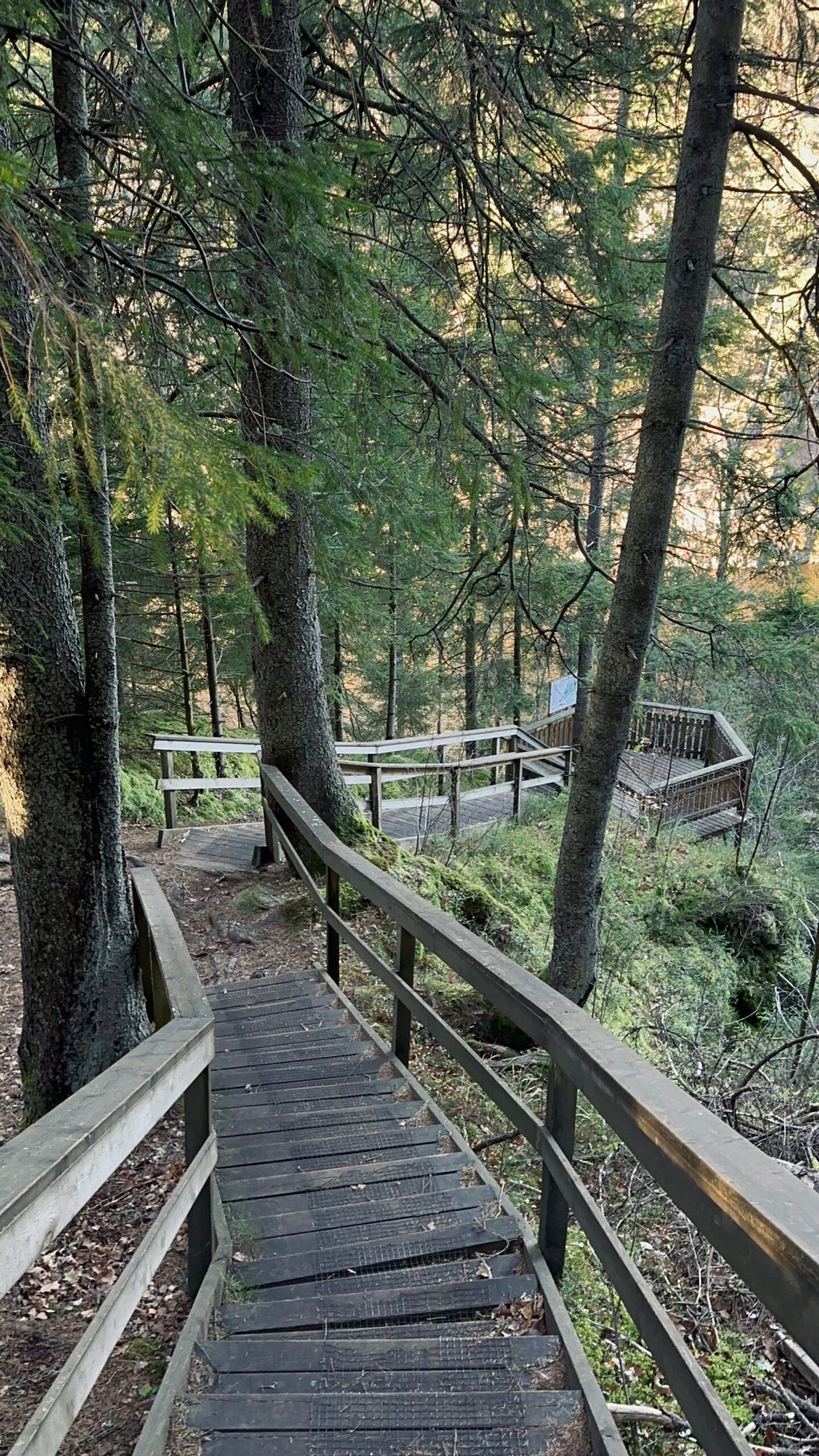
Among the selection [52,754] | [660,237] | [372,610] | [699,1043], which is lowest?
[699,1043]

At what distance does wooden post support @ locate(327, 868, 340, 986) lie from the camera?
16.4 feet

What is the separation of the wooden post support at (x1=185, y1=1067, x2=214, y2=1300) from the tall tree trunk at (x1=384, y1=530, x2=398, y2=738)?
1074 centimetres

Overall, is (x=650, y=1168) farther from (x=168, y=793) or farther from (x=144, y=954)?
(x=168, y=793)

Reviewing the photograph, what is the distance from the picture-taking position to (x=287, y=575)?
661cm

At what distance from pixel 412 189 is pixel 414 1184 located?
7.29 meters

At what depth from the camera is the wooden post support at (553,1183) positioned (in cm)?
230

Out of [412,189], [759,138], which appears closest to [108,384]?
[759,138]

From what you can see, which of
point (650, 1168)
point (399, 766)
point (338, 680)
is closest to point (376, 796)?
point (399, 766)

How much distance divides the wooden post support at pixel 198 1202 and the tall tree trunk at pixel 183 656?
940cm

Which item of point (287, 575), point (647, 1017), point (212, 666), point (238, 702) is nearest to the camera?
point (287, 575)

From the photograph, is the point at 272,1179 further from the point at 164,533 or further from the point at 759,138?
the point at 759,138

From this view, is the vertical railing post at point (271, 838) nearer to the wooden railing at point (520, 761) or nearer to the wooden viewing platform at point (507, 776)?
the wooden viewing platform at point (507, 776)

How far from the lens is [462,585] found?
5902 millimetres

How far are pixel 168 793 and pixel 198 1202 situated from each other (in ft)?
23.9
